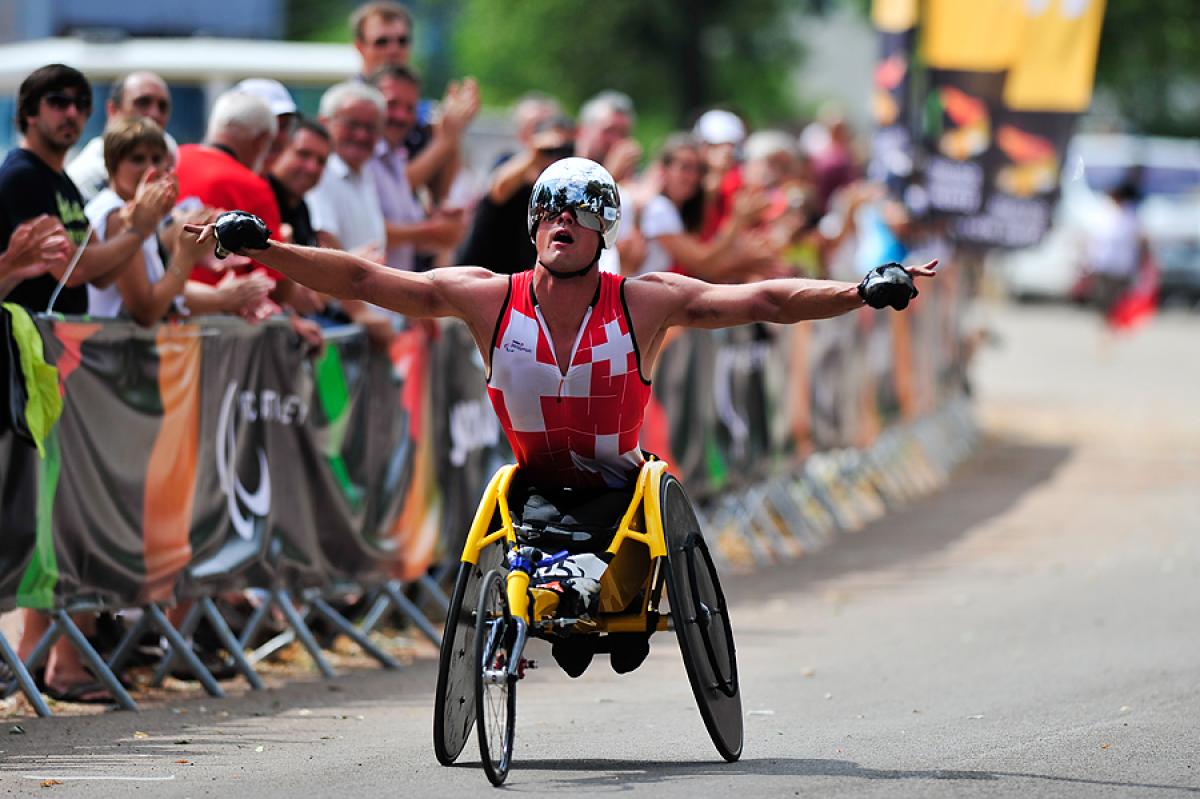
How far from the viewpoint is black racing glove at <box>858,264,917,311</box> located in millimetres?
7258

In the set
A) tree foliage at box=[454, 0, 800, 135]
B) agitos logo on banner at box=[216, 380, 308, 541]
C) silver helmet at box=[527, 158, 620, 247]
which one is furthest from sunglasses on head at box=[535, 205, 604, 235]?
tree foliage at box=[454, 0, 800, 135]

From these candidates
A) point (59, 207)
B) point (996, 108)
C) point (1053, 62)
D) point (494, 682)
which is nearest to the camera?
point (494, 682)

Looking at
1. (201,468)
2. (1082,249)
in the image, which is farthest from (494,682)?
(1082,249)

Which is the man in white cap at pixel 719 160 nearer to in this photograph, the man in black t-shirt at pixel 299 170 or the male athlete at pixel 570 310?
the man in black t-shirt at pixel 299 170

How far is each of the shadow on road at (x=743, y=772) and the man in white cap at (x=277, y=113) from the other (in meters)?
4.31

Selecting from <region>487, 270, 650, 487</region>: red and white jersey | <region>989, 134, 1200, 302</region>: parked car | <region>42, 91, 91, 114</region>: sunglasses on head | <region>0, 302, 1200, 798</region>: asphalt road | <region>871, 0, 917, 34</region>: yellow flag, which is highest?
<region>871, 0, 917, 34</region>: yellow flag

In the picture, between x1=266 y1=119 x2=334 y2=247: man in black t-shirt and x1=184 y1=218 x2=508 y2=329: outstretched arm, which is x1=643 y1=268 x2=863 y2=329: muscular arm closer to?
x1=184 y1=218 x2=508 y2=329: outstretched arm

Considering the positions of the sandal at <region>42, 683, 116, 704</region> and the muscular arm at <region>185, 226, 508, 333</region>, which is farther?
the sandal at <region>42, 683, 116, 704</region>

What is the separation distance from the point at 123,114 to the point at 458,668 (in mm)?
4232

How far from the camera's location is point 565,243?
760 centimetres

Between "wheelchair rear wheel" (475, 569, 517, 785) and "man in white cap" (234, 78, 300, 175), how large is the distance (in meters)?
4.29

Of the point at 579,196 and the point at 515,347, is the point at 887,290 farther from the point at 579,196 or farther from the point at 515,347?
the point at 515,347

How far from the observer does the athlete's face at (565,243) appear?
24.9 ft

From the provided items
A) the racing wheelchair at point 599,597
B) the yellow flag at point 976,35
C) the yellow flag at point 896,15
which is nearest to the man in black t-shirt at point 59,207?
the racing wheelchair at point 599,597
